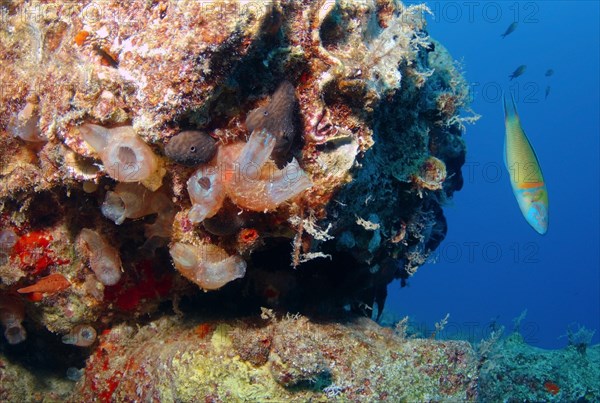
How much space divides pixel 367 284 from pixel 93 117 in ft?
10.8

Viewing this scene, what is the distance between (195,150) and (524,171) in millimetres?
2939

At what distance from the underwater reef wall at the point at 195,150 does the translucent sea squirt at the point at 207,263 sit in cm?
1

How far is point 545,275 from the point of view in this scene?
8500 cm

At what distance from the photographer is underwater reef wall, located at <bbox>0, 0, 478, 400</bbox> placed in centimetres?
237

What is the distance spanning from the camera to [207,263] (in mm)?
2803

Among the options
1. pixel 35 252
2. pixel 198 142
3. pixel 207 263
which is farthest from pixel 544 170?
pixel 35 252

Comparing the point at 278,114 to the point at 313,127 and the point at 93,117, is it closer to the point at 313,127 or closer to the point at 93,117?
the point at 313,127

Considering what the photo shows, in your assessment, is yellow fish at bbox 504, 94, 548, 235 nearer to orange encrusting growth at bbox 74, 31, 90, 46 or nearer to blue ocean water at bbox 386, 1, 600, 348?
orange encrusting growth at bbox 74, 31, 90, 46

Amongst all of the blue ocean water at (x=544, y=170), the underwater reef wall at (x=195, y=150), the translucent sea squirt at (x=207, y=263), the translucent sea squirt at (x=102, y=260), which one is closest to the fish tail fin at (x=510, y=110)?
the underwater reef wall at (x=195, y=150)

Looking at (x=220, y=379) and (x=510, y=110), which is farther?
(x=510, y=110)

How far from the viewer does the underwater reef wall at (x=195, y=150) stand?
237 centimetres

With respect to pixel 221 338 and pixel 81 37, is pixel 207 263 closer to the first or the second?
pixel 221 338

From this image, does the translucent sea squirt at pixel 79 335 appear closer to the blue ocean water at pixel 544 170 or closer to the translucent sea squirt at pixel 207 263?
the translucent sea squirt at pixel 207 263

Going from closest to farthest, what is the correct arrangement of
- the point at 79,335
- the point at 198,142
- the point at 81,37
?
the point at 198,142
the point at 81,37
the point at 79,335
